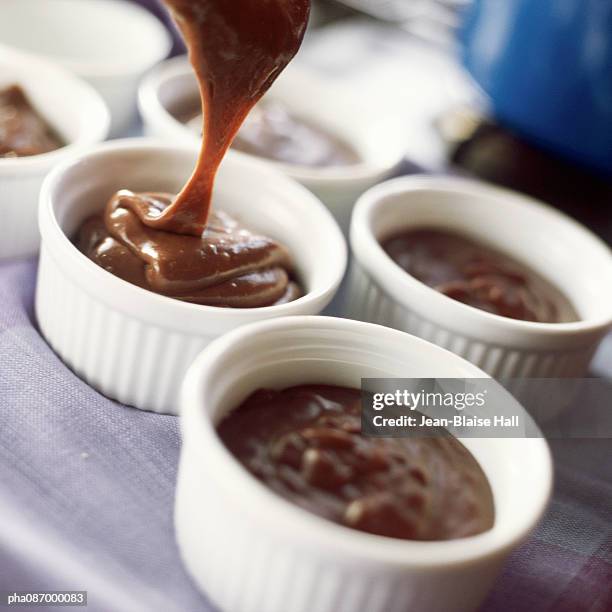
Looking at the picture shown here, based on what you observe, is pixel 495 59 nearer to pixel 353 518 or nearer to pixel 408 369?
pixel 408 369

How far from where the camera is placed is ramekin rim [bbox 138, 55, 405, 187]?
1575 mm

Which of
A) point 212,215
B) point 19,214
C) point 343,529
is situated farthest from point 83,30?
point 343,529

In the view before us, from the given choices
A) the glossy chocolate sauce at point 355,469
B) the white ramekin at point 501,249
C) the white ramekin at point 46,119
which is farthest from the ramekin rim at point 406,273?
the white ramekin at point 46,119

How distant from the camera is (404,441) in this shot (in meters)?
1.07

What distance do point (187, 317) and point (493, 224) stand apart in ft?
2.37

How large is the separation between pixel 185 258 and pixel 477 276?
0.51 meters

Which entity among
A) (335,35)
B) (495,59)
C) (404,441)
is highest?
(495,59)

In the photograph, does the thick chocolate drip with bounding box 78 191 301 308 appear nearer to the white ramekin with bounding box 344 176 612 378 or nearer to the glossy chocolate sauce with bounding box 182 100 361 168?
the white ramekin with bounding box 344 176 612 378

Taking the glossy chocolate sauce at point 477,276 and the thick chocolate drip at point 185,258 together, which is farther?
the glossy chocolate sauce at point 477,276

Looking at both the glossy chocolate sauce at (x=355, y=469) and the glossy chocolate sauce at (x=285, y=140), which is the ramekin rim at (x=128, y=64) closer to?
the glossy chocolate sauce at (x=285, y=140)

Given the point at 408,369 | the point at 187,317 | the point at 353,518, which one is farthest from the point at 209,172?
the point at 353,518

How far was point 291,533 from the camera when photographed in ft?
2.78

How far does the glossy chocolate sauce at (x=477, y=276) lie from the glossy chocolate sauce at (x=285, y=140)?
260 millimetres

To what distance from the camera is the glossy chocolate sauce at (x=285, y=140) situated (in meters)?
1.67
